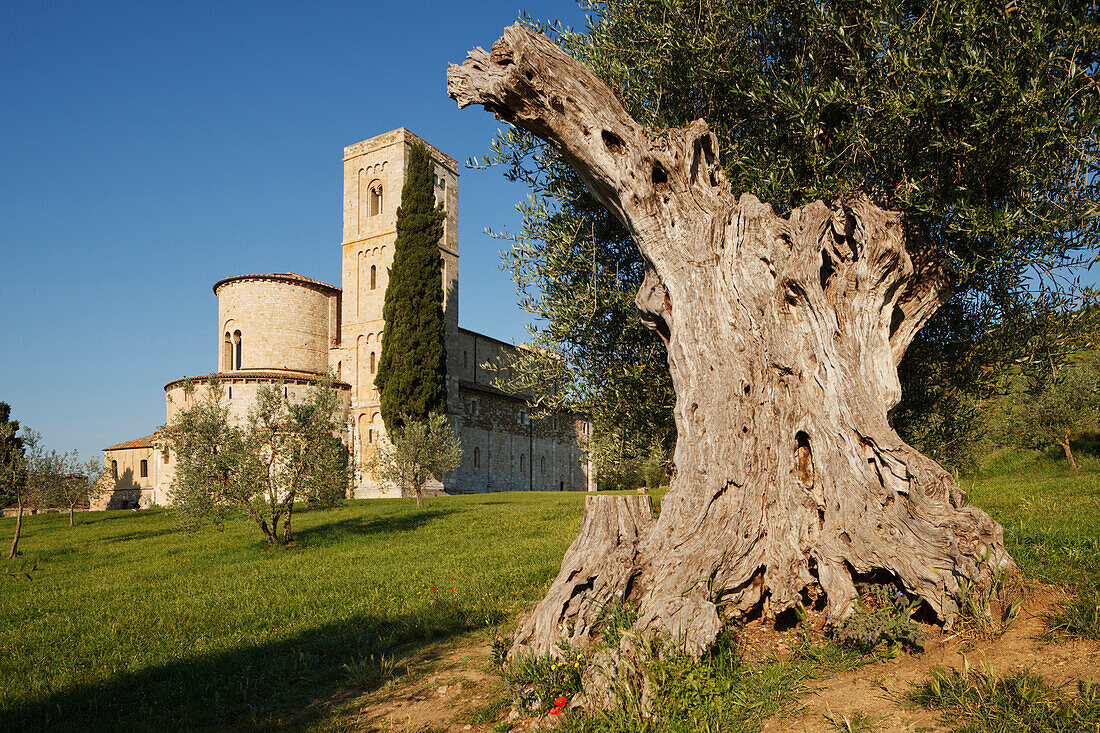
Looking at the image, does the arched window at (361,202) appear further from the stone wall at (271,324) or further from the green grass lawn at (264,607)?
the green grass lawn at (264,607)

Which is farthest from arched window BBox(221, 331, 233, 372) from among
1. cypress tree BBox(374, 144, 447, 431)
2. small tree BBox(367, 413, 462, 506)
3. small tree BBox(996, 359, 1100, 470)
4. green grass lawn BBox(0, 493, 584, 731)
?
small tree BBox(996, 359, 1100, 470)

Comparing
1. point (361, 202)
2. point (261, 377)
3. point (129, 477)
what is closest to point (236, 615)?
point (261, 377)

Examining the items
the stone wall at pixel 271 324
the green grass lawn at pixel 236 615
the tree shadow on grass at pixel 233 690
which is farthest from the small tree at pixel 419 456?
the tree shadow on grass at pixel 233 690

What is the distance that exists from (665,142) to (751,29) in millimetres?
2709

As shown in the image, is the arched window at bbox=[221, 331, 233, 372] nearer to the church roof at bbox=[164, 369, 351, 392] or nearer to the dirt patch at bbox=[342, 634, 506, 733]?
the church roof at bbox=[164, 369, 351, 392]

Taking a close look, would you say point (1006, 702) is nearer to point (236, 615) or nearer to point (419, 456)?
point (236, 615)

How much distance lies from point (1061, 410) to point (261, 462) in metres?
21.8

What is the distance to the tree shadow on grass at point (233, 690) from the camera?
485 cm

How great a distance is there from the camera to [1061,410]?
63.5ft

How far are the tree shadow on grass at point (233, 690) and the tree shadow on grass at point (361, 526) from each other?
9013 mm

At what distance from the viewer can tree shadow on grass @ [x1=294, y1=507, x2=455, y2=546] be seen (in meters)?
16.1

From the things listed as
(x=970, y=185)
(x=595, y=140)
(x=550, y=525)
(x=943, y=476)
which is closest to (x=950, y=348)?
(x=970, y=185)

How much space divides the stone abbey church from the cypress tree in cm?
316

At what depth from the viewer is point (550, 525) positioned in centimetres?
1614
